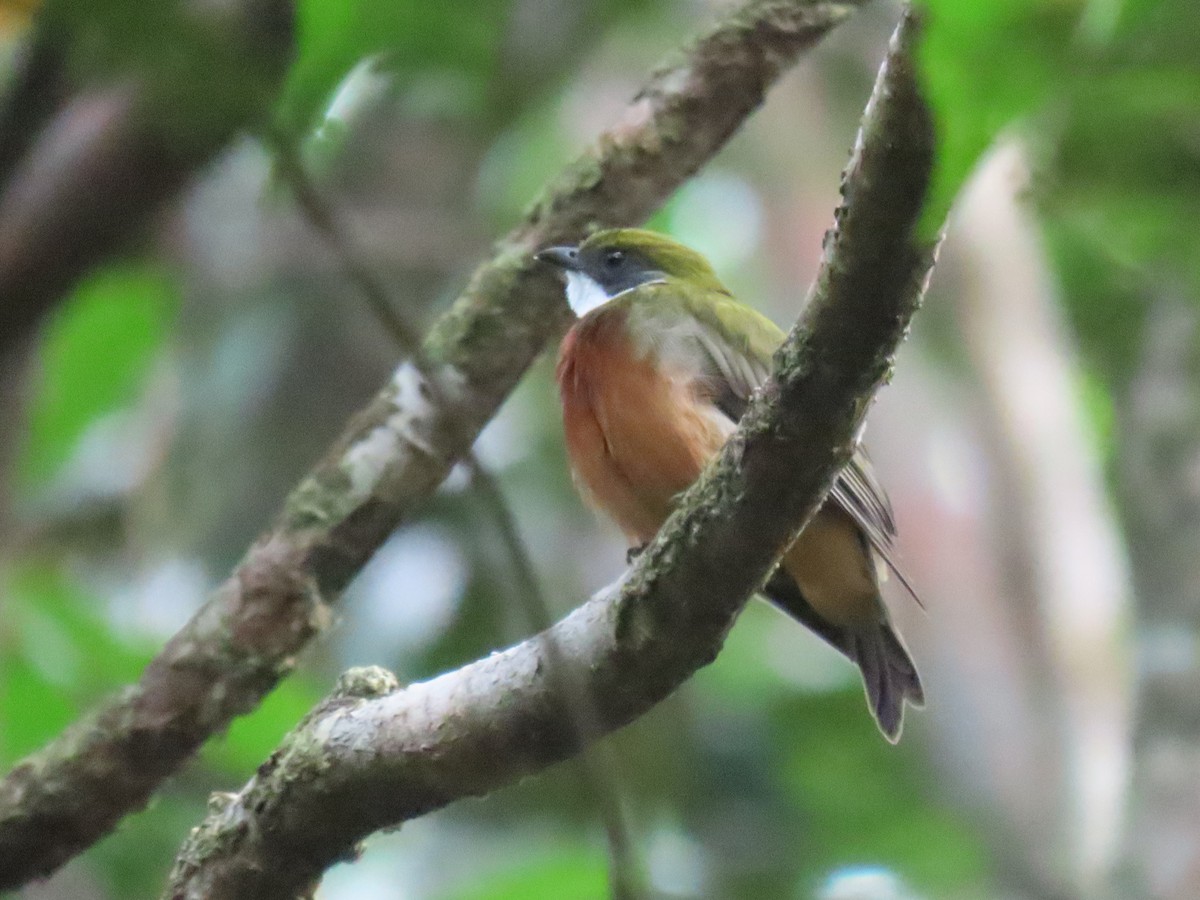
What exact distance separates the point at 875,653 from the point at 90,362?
3911mm

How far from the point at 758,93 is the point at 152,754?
94.0 inches


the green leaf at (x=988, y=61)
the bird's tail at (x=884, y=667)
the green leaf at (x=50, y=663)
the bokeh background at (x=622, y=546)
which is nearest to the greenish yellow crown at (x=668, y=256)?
the bokeh background at (x=622, y=546)

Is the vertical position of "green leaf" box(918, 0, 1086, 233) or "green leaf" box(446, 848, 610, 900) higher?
"green leaf" box(446, 848, 610, 900)

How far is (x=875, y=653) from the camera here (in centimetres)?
412

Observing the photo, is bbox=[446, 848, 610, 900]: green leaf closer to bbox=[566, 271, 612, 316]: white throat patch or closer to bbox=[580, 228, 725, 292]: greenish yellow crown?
bbox=[566, 271, 612, 316]: white throat patch

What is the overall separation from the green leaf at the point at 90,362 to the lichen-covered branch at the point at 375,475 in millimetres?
2646

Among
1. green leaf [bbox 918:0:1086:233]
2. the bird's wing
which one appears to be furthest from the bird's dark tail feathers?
green leaf [bbox 918:0:1086:233]

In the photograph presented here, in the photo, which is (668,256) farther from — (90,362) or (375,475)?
(90,362)

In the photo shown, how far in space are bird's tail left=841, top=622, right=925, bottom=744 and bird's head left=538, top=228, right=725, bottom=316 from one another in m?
1.16

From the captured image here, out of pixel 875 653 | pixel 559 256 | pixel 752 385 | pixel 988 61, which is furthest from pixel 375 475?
pixel 988 61

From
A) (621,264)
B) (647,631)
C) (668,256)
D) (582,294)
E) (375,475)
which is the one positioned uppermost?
(668,256)

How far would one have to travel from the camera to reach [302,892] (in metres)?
2.89

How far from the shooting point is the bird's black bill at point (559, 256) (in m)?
4.29

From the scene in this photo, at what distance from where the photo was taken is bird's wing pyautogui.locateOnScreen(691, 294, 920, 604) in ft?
12.4
